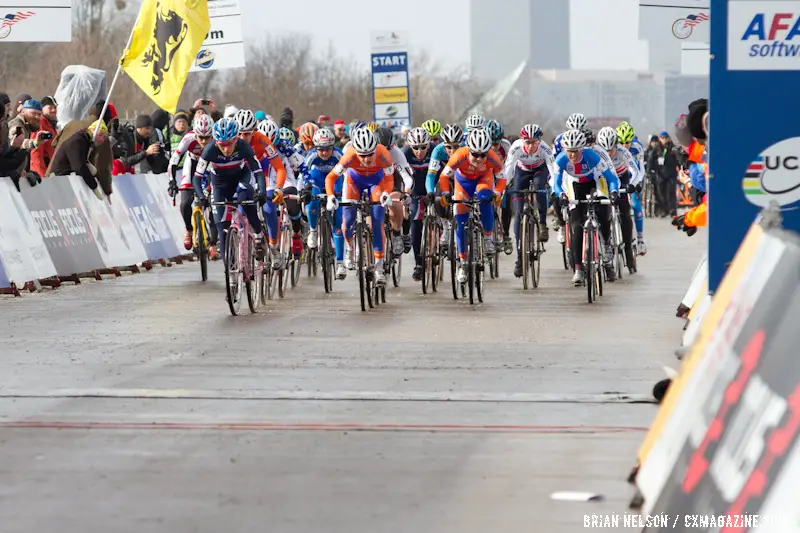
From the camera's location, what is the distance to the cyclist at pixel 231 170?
55.1ft

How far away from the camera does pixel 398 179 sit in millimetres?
18906

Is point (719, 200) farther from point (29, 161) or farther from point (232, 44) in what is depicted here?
point (232, 44)

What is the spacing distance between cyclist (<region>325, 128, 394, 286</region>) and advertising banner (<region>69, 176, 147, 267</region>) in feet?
14.4

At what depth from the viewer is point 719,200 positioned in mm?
9297

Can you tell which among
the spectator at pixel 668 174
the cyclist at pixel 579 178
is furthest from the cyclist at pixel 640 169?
the spectator at pixel 668 174

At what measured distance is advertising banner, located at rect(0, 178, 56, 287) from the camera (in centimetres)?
1808

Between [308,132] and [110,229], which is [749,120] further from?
[308,132]

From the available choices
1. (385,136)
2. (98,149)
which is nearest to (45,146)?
(98,149)

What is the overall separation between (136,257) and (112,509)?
1613 centimetres

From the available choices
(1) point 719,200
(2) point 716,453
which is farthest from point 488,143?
(2) point 716,453

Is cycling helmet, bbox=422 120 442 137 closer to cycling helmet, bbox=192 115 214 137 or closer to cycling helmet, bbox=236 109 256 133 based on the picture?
cycling helmet, bbox=192 115 214 137

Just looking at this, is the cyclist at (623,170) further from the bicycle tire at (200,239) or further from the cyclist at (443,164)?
the bicycle tire at (200,239)

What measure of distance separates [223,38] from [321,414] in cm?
1898

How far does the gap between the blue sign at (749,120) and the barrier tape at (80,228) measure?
10.5 m
